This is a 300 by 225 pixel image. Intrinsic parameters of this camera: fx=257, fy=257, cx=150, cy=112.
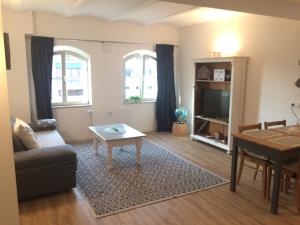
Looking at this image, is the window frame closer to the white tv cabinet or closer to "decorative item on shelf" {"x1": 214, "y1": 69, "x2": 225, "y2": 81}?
the white tv cabinet

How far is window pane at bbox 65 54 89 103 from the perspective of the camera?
5.36 meters

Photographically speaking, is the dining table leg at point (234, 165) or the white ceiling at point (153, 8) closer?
the white ceiling at point (153, 8)

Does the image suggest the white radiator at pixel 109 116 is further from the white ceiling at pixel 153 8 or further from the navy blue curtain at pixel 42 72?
Answer: the white ceiling at pixel 153 8

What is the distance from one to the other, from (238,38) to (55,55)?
3535 millimetres

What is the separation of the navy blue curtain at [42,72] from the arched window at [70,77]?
0.30 meters

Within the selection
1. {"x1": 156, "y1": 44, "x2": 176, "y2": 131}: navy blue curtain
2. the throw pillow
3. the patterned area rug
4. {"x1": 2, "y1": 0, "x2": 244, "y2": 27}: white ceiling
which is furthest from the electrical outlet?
the throw pillow

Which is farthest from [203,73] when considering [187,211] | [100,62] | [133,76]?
[187,211]

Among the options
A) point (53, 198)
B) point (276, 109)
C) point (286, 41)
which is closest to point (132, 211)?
point (53, 198)

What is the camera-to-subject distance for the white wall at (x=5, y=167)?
183cm

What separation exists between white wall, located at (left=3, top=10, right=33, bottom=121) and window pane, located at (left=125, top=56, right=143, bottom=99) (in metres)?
2.14

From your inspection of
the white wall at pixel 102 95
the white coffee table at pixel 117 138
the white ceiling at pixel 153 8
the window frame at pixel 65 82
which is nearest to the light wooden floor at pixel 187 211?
the white coffee table at pixel 117 138

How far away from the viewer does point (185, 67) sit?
19.9ft

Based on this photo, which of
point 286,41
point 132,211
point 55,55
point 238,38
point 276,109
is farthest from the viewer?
point 55,55

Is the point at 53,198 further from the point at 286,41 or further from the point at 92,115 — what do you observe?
the point at 286,41
